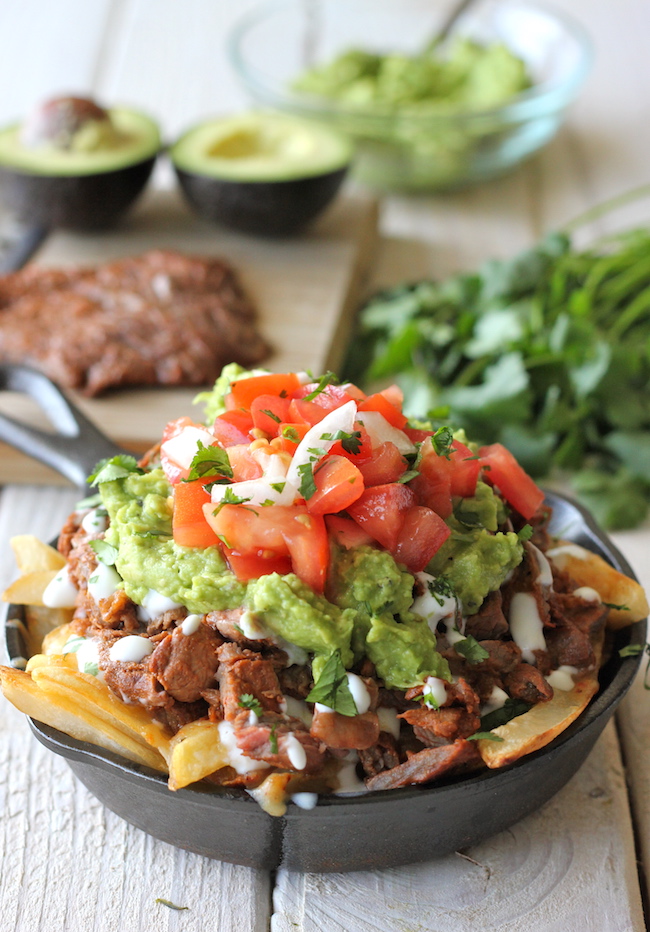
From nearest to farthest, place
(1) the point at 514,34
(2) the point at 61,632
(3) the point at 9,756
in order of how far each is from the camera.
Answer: (2) the point at 61,632, (3) the point at 9,756, (1) the point at 514,34

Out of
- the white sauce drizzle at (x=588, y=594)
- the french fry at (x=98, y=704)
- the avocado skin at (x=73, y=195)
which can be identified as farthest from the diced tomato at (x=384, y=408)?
the avocado skin at (x=73, y=195)

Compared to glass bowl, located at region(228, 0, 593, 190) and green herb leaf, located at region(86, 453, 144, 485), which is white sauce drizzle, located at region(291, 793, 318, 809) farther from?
glass bowl, located at region(228, 0, 593, 190)

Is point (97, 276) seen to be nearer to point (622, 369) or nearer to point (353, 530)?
point (622, 369)

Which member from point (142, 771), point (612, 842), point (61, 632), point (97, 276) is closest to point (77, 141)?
point (97, 276)

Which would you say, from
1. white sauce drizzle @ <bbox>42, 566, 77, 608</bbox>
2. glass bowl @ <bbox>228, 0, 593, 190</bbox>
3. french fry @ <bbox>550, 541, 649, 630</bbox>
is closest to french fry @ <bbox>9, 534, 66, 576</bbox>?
white sauce drizzle @ <bbox>42, 566, 77, 608</bbox>

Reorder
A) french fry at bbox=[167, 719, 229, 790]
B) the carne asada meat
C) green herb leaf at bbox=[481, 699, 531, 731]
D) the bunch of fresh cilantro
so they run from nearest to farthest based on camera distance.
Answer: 1. french fry at bbox=[167, 719, 229, 790]
2. green herb leaf at bbox=[481, 699, 531, 731]
3. the bunch of fresh cilantro
4. the carne asada meat
